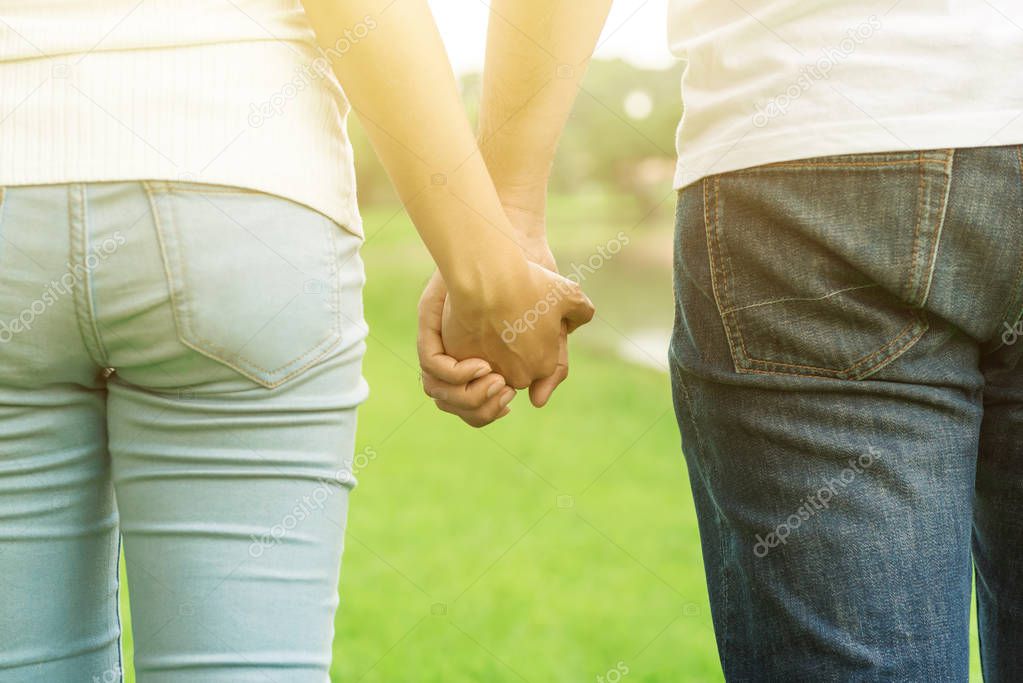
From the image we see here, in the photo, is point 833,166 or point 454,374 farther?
point 454,374

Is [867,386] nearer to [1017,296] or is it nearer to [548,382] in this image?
[1017,296]

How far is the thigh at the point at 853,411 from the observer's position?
0.81 m

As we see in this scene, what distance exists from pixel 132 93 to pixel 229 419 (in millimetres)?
226

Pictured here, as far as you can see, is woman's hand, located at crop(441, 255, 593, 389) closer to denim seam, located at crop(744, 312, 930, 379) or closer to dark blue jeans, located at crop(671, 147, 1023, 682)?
dark blue jeans, located at crop(671, 147, 1023, 682)

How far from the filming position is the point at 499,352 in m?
1.14

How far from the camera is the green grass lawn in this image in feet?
10.3

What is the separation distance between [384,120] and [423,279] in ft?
41.8

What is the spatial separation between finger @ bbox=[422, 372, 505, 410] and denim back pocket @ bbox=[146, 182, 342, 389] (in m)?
0.43

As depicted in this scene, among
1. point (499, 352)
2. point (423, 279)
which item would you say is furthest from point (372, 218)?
point (499, 352)

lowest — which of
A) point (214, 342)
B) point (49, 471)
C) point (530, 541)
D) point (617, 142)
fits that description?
point (617, 142)

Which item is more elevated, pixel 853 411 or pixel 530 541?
pixel 853 411

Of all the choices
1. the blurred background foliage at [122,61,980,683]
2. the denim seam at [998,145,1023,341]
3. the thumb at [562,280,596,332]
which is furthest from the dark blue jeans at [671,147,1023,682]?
the blurred background foliage at [122,61,980,683]

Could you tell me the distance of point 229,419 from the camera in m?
0.77

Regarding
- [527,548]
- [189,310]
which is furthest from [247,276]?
[527,548]
